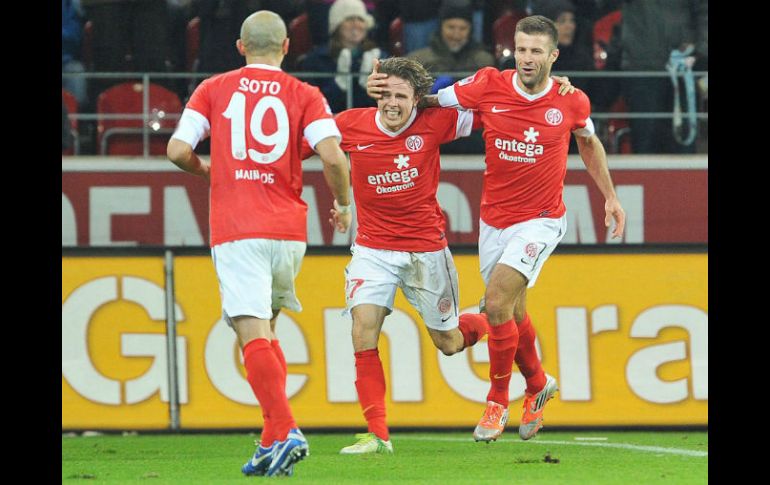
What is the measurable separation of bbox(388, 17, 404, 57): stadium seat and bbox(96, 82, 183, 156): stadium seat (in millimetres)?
1820

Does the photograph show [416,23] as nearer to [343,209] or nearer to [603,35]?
[603,35]

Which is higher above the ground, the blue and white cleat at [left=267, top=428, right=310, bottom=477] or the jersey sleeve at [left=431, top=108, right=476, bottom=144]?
the jersey sleeve at [left=431, top=108, right=476, bottom=144]

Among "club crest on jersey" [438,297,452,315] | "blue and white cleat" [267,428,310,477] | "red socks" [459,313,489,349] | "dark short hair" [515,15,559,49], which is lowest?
Answer: "blue and white cleat" [267,428,310,477]

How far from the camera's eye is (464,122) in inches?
316

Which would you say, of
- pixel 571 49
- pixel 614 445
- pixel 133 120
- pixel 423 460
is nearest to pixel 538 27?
pixel 423 460

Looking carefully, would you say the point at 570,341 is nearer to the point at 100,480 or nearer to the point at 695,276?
the point at 695,276

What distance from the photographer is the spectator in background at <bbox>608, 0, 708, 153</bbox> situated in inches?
453

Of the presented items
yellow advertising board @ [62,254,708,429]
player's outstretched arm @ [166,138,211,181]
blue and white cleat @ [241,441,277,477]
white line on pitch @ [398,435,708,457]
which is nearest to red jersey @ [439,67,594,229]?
white line on pitch @ [398,435,708,457]

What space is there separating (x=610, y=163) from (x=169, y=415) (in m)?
3.96

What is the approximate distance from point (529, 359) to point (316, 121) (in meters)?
2.51

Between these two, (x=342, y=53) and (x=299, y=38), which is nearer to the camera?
(x=342, y=53)

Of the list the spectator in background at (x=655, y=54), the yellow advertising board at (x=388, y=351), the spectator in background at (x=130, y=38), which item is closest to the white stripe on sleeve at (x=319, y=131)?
the yellow advertising board at (x=388, y=351)

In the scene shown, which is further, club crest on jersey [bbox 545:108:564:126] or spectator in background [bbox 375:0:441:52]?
spectator in background [bbox 375:0:441:52]

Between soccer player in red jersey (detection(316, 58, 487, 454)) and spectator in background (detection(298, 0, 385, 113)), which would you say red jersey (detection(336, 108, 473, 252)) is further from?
spectator in background (detection(298, 0, 385, 113))
